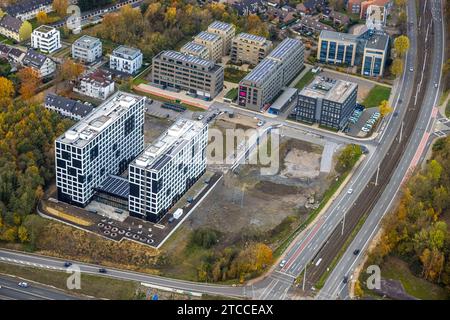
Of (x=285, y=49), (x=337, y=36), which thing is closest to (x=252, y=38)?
(x=285, y=49)

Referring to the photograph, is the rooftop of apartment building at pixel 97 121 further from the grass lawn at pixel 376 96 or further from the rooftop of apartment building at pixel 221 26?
the grass lawn at pixel 376 96

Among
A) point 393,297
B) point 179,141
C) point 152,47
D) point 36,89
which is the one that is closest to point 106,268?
point 179,141

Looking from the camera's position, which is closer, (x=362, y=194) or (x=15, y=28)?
(x=362, y=194)

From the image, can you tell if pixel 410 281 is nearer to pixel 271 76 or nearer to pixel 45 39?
pixel 271 76

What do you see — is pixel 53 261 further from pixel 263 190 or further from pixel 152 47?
pixel 152 47

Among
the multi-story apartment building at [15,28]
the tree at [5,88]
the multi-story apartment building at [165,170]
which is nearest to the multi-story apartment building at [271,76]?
the multi-story apartment building at [165,170]
